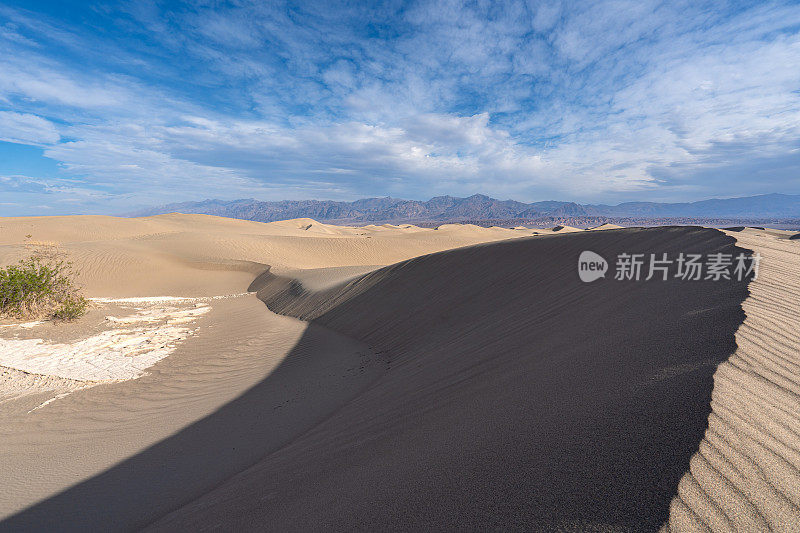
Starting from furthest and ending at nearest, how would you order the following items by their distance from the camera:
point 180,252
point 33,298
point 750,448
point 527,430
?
1. point 180,252
2. point 33,298
3. point 527,430
4. point 750,448

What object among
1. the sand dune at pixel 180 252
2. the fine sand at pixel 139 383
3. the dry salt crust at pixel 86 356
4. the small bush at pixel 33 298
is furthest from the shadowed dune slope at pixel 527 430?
the sand dune at pixel 180 252

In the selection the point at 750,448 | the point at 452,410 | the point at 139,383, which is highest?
the point at 750,448

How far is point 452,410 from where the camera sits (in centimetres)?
294

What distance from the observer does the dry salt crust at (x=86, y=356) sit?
17.6ft

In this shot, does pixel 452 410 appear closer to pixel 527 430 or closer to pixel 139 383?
pixel 527 430

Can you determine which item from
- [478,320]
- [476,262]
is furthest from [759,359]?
[476,262]

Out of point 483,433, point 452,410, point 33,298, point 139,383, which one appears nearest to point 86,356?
point 139,383

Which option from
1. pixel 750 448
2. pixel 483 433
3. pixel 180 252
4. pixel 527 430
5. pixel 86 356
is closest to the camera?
pixel 750 448

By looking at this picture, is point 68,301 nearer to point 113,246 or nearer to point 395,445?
point 395,445

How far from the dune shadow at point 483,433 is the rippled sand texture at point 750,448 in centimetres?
7

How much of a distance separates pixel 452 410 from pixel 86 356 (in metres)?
7.03

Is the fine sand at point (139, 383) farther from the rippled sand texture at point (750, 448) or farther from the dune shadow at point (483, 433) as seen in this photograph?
the rippled sand texture at point (750, 448)

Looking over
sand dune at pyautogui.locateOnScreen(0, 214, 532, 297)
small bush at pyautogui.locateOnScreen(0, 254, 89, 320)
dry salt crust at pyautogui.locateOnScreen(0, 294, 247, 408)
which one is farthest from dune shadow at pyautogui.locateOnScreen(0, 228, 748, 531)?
sand dune at pyautogui.locateOnScreen(0, 214, 532, 297)

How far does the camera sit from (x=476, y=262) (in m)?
8.91
